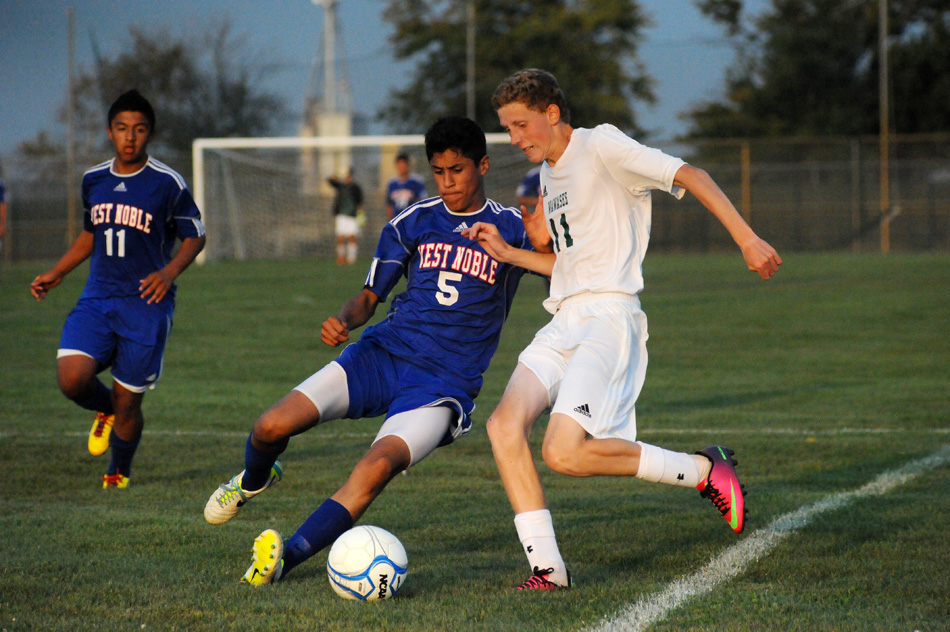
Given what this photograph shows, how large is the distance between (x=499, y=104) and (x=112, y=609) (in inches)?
88.8

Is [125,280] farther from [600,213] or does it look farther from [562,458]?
[562,458]

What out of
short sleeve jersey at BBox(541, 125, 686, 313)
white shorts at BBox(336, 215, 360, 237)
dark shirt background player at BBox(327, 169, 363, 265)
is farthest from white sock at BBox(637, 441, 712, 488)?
white shorts at BBox(336, 215, 360, 237)

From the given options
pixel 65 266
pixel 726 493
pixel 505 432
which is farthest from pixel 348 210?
pixel 505 432

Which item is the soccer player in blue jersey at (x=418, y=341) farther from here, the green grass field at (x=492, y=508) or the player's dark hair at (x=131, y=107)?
the player's dark hair at (x=131, y=107)

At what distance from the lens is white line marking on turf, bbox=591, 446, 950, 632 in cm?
355

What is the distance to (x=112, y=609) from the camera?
3.63 metres

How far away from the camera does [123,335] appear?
5887 mm

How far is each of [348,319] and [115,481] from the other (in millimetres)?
2131

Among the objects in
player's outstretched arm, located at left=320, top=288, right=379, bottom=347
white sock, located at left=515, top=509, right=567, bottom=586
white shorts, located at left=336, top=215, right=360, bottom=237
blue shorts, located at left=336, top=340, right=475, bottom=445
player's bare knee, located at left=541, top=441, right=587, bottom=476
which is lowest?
white sock, located at left=515, top=509, right=567, bottom=586

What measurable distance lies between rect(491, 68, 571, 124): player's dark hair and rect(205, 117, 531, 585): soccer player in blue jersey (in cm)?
23

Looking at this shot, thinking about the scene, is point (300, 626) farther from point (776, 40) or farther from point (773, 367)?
point (776, 40)

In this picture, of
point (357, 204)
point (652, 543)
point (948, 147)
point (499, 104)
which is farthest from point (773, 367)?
point (948, 147)

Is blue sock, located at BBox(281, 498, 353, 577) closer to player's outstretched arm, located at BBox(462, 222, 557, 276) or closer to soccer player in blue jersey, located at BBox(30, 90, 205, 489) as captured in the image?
player's outstretched arm, located at BBox(462, 222, 557, 276)

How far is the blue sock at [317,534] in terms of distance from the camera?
153 inches
